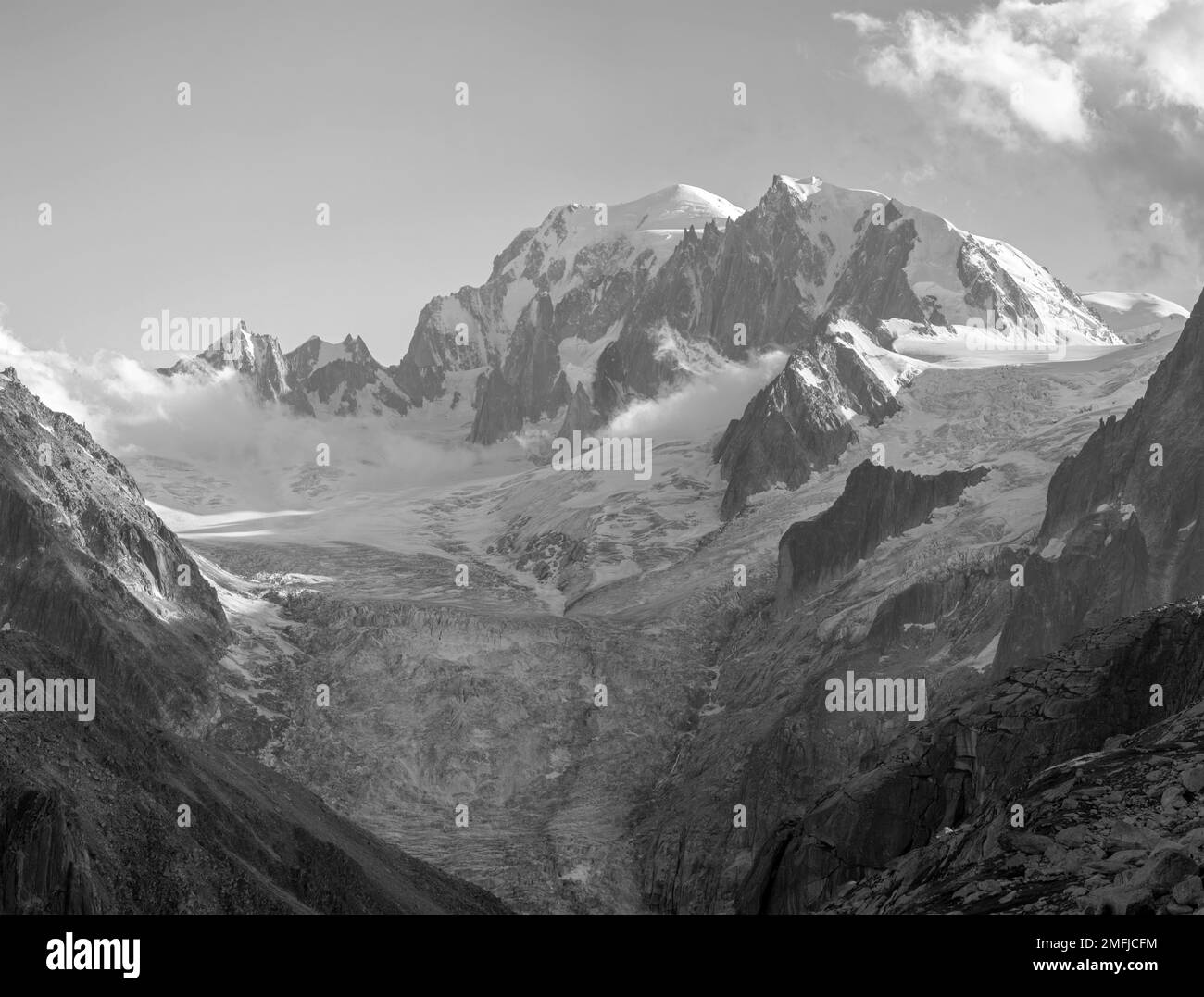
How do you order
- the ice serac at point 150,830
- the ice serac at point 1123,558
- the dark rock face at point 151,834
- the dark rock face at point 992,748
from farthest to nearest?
the ice serac at point 1123,558 → the dark rock face at point 992,748 → the ice serac at point 150,830 → the dark rock face at point 151,834

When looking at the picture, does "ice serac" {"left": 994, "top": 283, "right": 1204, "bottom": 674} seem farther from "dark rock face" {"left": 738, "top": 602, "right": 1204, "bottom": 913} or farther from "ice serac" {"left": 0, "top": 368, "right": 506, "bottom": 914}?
"ice serac" {"left": 0, "top": 368, "right": 506, "bottom": 914}

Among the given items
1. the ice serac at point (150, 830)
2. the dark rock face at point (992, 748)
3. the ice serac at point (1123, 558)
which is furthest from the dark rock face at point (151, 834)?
the ice serac at point (1123, 558)

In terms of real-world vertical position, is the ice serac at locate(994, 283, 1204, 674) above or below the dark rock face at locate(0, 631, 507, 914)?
above

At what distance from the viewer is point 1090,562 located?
7397 inches

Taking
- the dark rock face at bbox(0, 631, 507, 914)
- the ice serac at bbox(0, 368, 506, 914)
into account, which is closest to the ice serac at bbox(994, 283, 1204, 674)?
the ice serac at bbox(0, 368, 506, 914)

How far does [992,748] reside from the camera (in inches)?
4673

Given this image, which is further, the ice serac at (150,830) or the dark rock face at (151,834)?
the ice serac at (150,830)

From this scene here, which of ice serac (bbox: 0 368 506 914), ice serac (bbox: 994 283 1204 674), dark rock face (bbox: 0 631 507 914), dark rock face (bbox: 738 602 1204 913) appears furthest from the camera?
ice serac (bbox: 994 283 1204 674)

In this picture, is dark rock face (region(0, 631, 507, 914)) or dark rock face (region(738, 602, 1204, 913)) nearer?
dark rock face (region(0, 631, 507, 914))

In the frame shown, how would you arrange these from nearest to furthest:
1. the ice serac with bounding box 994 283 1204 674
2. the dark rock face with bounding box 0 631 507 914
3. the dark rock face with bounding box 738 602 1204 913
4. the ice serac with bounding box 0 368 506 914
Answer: the dark rock face with bounding box 0 631 507 914 → the ice serac with bounding box 0 368 506 914 → the dark rock face with bounding box 738 602 1204 913 → the ice serac with bounding box 994 283 1204 674

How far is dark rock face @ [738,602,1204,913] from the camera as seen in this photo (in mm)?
116688

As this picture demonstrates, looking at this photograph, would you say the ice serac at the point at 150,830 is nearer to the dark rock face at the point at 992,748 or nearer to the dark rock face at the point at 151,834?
the dark rock face at the point at 151,834

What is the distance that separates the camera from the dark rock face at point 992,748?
117 metres

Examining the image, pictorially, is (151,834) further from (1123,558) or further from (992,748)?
(1123,558)
